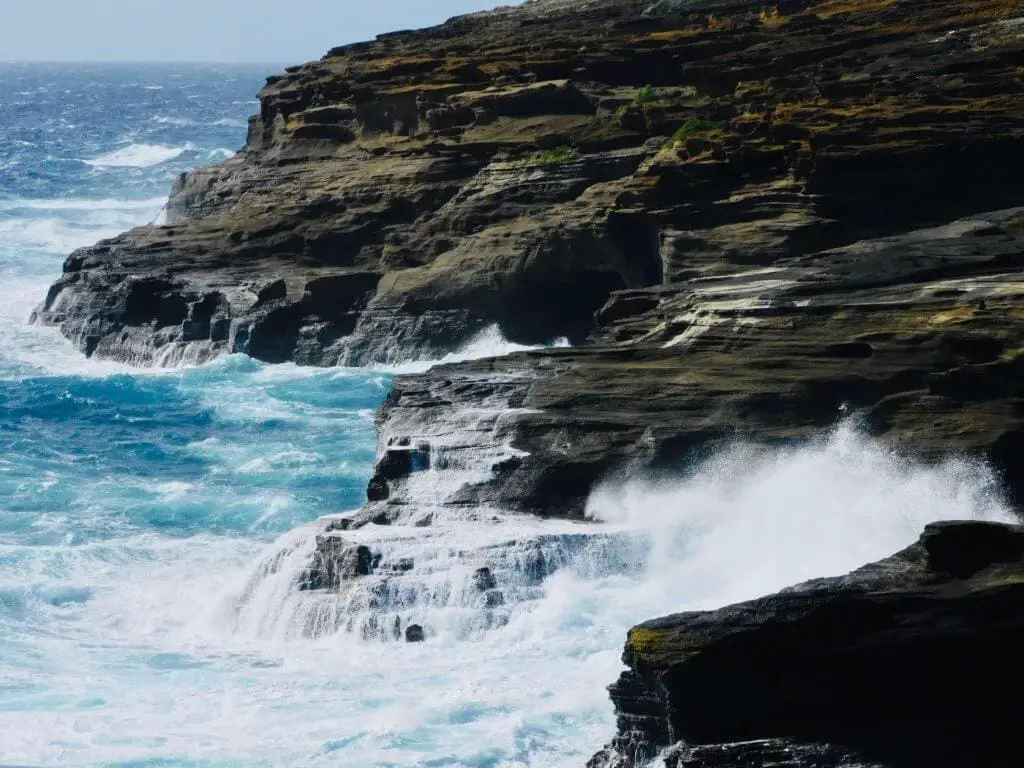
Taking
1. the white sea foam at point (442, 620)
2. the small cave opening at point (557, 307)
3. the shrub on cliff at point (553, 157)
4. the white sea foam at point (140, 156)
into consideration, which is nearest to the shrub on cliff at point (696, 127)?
the shrub on cliff at point (553, 157)

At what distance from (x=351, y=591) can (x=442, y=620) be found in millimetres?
1536

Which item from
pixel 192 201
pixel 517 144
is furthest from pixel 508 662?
pixel 192 201

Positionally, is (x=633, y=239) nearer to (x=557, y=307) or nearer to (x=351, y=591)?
(x=557, y=307)

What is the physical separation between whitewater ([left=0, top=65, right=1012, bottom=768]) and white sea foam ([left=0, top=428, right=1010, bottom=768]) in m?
0.04

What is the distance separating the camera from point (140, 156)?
3853 inches

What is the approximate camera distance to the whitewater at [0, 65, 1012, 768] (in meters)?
21.5

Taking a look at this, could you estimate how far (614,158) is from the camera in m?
43.7

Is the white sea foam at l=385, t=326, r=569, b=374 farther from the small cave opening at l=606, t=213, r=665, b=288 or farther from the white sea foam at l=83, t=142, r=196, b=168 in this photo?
the white sea foam at l=83, t=142, r=196, b=168

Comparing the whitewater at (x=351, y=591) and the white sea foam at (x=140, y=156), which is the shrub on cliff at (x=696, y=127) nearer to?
the whitewater at (x=351, y=591)

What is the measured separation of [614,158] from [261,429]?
12.2 m

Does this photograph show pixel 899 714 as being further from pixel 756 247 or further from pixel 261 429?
pixel 261 429

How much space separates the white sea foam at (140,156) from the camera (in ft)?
308

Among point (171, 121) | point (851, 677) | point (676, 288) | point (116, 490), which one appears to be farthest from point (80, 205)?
point (851, 677)

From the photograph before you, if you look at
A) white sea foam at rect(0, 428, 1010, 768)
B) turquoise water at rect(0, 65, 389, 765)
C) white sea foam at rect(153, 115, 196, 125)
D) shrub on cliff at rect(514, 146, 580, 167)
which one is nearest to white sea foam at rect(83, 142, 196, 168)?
white sea foam at rect(153, 115, 196, 125)
